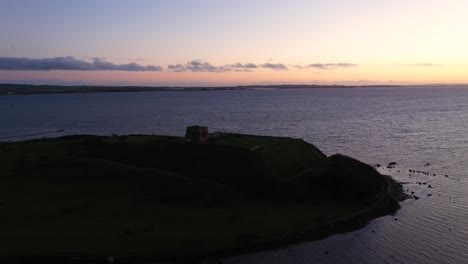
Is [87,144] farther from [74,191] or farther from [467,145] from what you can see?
[467,145]

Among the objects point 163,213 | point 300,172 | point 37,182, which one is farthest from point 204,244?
point 37,182

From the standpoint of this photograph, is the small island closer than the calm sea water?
Yes

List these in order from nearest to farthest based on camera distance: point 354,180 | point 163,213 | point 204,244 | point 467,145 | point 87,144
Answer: point 204,244
point 163,213
point 354,180
point 87,144
point 467,145

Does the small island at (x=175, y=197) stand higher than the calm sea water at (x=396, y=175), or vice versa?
the small island at (x=175, y=197)

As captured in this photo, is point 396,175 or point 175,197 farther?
point 396,175

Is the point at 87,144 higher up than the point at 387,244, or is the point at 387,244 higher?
the point at 87,144

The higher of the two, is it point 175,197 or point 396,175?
point 175,197

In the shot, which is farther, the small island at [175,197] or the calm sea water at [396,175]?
the calm sea water at [396,175]

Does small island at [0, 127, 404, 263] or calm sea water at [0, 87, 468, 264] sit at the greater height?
small island at [0, 127, 404, 263]
